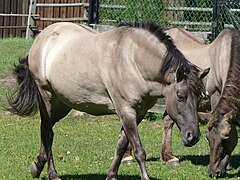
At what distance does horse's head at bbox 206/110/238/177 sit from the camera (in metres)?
9.07

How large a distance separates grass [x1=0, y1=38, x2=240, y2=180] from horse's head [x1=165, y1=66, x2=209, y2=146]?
4.87 feet

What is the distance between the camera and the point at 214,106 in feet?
31.6

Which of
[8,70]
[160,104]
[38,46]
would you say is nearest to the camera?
[38,46]

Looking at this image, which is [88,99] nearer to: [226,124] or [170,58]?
[170,58]

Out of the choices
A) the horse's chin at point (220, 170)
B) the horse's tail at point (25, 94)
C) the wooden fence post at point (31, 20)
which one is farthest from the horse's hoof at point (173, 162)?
the wooden fence post at point (31, 20)

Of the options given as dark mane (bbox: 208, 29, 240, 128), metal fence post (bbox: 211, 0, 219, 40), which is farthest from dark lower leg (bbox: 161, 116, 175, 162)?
metal fence post (bbox: 211, 0, 219, 40)

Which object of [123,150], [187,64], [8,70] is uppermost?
[187,64]

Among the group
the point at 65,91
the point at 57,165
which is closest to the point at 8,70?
the point at 57,165

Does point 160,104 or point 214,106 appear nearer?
point 214,106

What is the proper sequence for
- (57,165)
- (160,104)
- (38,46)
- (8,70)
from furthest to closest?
(8,70) → (160,104) → (57,165) → (38,46)

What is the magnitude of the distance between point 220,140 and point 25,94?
243 cm

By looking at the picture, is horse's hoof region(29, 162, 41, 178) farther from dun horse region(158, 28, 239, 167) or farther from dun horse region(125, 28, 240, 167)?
dun horse region(158, 28, 239, 167)

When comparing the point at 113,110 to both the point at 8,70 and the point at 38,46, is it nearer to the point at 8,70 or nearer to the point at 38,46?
the point at 38,46

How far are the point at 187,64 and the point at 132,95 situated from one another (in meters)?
0.66
